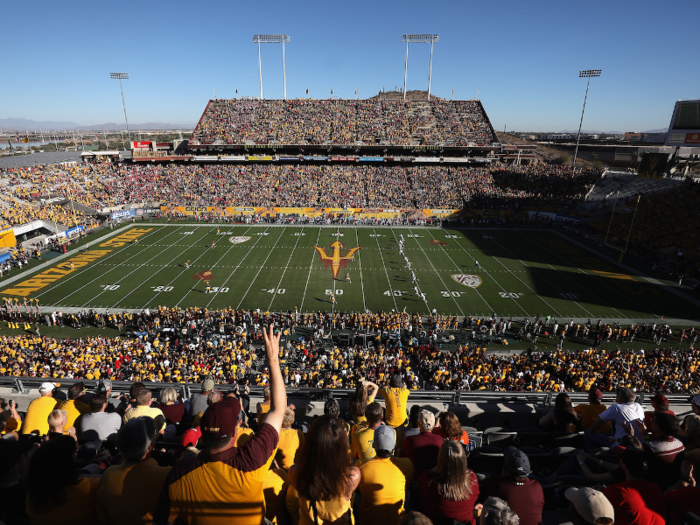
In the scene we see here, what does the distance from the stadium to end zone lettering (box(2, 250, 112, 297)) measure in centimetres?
24

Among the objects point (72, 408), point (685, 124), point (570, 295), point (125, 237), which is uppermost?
point (685, 124)

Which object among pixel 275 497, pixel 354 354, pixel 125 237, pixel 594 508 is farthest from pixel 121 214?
pixel 594 508

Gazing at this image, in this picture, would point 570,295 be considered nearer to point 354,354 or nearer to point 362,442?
point 354,354

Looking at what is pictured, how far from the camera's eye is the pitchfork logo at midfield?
30.7 m

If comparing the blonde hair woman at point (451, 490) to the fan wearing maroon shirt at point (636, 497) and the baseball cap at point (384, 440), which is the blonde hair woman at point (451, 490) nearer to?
the baseball cap at point (384, 440)

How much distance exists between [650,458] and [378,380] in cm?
1032

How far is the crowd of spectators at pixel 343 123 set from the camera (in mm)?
63250

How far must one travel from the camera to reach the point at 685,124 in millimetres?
37188

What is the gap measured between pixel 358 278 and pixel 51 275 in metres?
22.8

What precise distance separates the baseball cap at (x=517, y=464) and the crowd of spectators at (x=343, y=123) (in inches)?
2466

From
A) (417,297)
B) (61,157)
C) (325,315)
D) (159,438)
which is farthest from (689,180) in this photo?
(61,157)

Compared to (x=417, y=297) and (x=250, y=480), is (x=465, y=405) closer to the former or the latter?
(x=250, y=480)

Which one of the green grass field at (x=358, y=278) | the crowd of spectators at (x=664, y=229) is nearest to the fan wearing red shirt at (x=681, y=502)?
the green grass field at (x=358, y=278)

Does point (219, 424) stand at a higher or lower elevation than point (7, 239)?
higher
